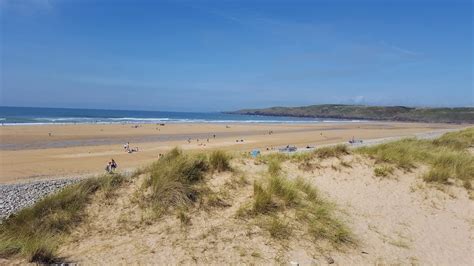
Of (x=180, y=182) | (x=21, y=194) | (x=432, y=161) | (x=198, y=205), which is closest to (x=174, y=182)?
(x=180, y=182)

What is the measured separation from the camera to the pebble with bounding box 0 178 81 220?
9.34m

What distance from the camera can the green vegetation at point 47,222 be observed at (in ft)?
16.4

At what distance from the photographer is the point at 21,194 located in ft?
36.4

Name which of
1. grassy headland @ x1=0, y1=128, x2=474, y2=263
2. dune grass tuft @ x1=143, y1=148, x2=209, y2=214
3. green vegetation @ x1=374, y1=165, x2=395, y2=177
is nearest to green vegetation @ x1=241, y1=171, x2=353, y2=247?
grassy headland @ x1=0, y1=128, x2=474, y2=263

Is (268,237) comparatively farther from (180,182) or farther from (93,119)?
(93,119)

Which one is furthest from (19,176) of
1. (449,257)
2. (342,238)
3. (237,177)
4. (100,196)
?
(449,257)

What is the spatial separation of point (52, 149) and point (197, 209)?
21.0m

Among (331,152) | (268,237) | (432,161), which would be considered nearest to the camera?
(268,237)

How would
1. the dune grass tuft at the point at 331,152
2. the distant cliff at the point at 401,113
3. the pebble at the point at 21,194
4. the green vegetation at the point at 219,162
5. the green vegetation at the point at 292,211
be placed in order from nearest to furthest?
the green vegetation at the point at 292,211 < the green vegetation at the point at 219,162 < the pebble at the point at 21,194 < the dune grass tuft at the point at 331,152 < the distant cliff at the point at 401,113

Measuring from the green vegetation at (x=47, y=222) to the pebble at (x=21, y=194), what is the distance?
2.99 meters

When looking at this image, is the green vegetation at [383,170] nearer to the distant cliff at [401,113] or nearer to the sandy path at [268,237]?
the sandy path at [268,237]

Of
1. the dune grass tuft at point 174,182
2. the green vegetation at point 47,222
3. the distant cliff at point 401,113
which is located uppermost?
the dune grass tuft at point 174,182

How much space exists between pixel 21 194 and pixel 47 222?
20.3 ft

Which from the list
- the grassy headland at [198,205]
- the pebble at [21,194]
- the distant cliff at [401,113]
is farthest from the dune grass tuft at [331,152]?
the distant cliff at [401,113]
